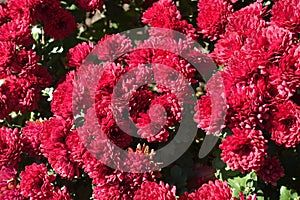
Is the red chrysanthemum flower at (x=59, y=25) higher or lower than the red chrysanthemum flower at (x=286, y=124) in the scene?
higher

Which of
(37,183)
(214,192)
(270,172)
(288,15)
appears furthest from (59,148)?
(288,15)

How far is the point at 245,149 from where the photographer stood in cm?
161

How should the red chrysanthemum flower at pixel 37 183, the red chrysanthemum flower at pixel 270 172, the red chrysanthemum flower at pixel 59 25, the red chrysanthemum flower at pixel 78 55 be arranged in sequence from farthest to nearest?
the red chrysanthemum flower at pixel 59 25 → the red chrysanthemum flower at pixel 78 55 → the red chrysanthemum flower at pixel 37 183 → the red chrysanthemum flower at pixel 270 172

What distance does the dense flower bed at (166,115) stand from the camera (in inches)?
63.5

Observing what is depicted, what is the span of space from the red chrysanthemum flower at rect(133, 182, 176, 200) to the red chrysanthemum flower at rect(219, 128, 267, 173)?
0.21 metres

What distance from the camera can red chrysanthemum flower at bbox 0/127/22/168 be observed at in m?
1.87

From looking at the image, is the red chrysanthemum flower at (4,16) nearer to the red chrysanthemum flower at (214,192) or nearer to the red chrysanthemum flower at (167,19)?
the red chrysanthemum flower at (167,19)

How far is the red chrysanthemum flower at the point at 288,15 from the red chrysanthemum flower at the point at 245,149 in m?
0.39

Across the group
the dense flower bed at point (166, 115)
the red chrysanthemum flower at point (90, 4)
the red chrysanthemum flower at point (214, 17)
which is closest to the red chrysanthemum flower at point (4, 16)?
the dense flower bed at point (166, 115)

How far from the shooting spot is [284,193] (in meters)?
1.74

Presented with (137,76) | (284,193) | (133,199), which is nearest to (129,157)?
(133,199)

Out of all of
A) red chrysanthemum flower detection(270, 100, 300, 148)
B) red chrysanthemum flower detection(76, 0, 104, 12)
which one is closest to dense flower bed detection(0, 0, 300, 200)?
red chrysanthemum flower detection(270, 100, 300, 148)

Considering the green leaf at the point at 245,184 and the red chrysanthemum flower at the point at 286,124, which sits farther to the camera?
the green leaf at the point at 245,184

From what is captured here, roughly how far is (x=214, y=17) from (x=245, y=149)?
1.75 feet
